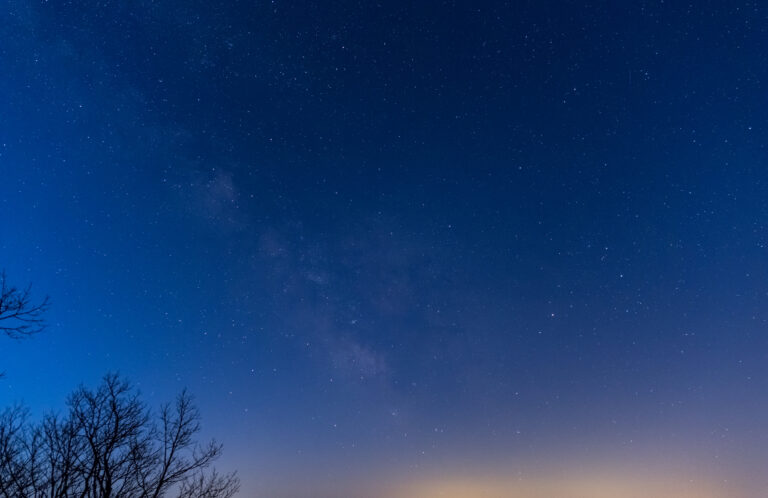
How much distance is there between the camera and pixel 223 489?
14703 mm

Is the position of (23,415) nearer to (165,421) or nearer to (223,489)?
(165,421)

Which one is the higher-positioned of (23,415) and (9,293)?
(9,293)

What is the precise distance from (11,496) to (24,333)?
4568 mm

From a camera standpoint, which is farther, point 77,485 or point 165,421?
point 165,421

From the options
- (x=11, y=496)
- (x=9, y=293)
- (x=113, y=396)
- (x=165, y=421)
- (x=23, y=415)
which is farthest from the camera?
(x=165, y=421)

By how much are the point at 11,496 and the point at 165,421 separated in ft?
18.7

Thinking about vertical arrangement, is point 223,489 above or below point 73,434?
below

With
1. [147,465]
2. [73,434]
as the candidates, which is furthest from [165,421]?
[73,434]

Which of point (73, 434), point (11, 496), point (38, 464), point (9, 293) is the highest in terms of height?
point (9, 293)

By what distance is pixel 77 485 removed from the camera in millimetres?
9859

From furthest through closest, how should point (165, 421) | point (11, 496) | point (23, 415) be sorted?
1. point (165, 421)
2. point (23, 415)
3. point (11, 496)

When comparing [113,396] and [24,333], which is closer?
[24,333]

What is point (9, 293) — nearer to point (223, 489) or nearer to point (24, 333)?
point (24, 333)

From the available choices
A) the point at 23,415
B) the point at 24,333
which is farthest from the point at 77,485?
the point at 24,333
